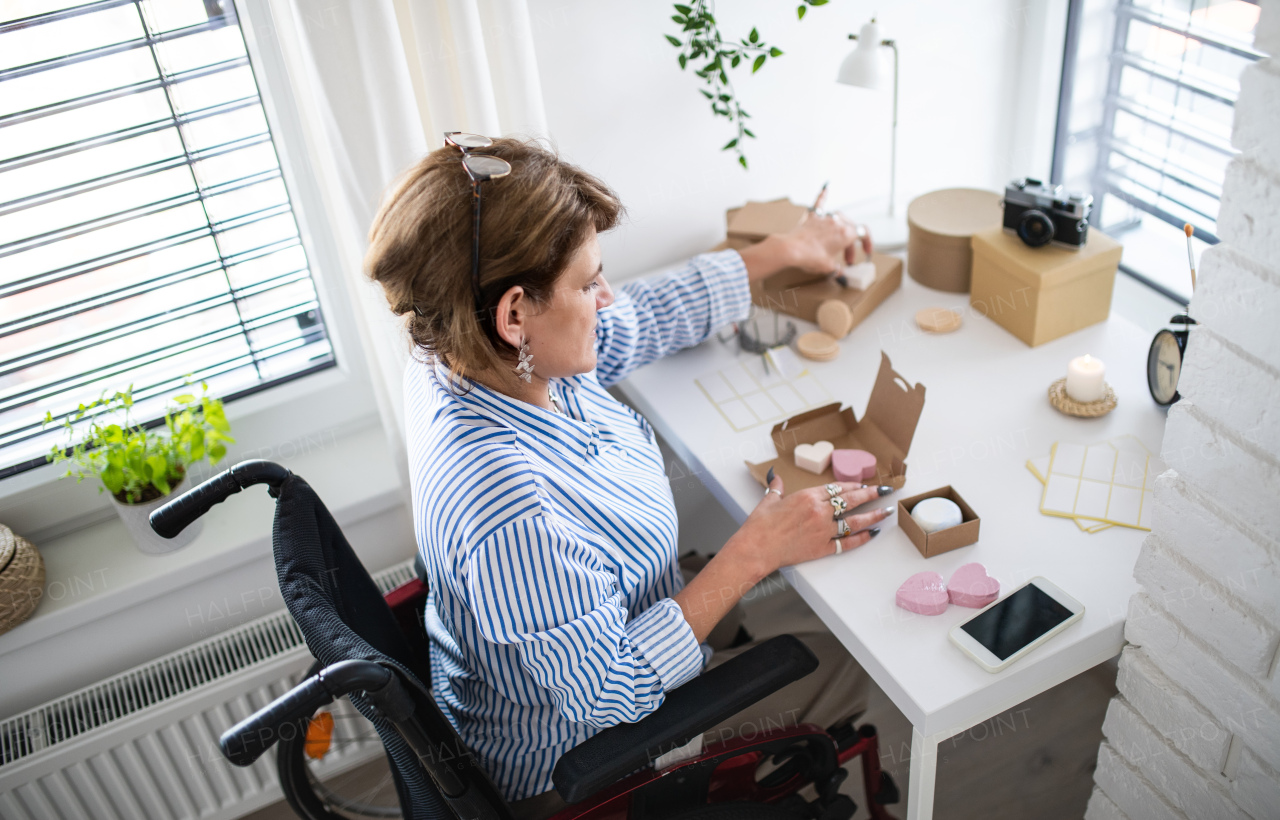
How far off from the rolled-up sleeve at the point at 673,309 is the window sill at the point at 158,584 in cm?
54

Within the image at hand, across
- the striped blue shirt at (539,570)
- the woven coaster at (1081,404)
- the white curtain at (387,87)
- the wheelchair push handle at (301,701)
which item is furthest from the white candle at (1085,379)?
the wheelchair push handle at (301,701)

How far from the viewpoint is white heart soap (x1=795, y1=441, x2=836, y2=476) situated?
→ 4.68ft

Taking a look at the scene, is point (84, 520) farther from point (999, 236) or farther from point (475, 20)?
point (999, 236)

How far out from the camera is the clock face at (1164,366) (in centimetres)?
→ 140

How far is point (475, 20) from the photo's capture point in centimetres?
145

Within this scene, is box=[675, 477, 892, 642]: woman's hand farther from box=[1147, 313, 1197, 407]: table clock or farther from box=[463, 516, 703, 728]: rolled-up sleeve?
box=[1147, 313, 1197, 407]: table clock

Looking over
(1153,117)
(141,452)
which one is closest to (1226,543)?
(1153,117)

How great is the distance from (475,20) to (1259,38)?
1.04 meters

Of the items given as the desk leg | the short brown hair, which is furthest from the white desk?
the short brown hair

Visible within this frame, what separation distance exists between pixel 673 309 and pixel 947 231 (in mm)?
527

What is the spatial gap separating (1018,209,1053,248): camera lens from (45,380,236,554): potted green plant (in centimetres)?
143

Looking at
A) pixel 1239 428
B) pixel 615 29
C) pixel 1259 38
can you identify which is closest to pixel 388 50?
pixel 615 29

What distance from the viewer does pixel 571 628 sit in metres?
1.11

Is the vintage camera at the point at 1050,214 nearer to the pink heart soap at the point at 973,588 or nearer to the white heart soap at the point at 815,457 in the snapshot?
the white heart soap at the point at 815,457
